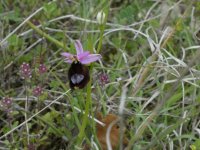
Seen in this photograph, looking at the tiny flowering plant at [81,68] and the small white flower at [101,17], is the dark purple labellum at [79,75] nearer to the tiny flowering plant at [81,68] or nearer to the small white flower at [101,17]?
the tiny flowering plant at [81,68]

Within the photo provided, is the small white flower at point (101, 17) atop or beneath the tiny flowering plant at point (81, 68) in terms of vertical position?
atop

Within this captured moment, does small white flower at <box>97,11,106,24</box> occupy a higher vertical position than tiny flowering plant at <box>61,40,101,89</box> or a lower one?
higher

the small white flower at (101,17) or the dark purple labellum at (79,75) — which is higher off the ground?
the small white flower at (101,17)

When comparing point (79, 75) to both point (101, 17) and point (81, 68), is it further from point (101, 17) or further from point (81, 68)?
point (101, 17)

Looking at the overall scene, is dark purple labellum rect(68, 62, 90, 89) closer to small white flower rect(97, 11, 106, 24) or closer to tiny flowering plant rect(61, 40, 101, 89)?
tiny flowering plant rect(61, 40, 101, 89)

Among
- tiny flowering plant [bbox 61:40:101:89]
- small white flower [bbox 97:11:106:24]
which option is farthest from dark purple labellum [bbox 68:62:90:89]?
small white flower [bbox 97:11:106:24]

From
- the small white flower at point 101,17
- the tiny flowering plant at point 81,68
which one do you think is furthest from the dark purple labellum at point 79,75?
the small white flower at point 101,17

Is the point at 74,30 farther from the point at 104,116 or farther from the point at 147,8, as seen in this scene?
the point at 104,116

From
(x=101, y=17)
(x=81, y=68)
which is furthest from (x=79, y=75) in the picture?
(x=101, y=17)

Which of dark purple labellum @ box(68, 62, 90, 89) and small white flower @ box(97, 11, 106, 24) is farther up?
small white flower @ box(97, 11, 106, 24)
